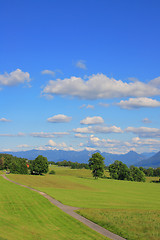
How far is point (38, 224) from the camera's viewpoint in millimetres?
28047

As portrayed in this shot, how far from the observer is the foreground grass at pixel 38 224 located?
23.6 m

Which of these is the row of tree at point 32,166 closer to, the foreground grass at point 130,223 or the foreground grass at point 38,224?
the foreground grass at point 38,224

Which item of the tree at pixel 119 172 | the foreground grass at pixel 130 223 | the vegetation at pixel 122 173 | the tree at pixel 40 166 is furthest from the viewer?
the vegetation at pixel 122 173

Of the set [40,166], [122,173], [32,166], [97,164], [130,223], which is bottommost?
[122,173]

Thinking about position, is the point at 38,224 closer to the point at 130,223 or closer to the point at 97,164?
the point at 130,223

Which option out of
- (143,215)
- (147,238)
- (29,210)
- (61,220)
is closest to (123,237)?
(147,238)

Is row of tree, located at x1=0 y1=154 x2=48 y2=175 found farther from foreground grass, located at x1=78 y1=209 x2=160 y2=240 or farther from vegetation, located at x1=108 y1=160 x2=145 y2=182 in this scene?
foreground grass, located at x1=78 y1=209 x2=160 y2=240

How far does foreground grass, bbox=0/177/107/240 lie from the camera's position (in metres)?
23.6

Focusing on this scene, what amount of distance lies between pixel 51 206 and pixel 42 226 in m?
12.2

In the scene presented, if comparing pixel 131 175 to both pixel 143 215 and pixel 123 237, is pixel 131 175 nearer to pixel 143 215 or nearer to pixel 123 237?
pixel 143 215

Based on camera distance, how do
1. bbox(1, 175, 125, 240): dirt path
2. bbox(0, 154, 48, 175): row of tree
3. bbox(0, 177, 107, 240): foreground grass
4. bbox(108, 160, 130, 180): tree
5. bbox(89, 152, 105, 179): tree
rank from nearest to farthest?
bbox(0, 177, 107, 240): foreground grass, bbox(1, 175, 125, 240): dirt path, bbox(89, 152, 105, 179): tree, bbox(0, 154, 48, 175): row of tree, bbox(108, 160, 130, 180): tree

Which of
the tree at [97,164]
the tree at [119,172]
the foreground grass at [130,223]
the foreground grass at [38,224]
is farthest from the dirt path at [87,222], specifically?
the tree at [119,172]

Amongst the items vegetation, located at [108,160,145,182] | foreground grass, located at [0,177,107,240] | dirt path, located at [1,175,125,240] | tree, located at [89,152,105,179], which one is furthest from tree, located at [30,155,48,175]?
foreground grass, located at [0,177,107,240]

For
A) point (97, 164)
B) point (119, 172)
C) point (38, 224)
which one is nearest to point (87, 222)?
point (38, 224)
